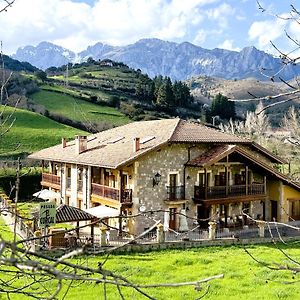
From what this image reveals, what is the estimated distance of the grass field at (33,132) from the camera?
4812 centimetres

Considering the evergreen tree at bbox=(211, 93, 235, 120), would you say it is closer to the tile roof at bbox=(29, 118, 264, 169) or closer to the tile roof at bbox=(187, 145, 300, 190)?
the tile roof at bbox=(29, 118, 264, 169)

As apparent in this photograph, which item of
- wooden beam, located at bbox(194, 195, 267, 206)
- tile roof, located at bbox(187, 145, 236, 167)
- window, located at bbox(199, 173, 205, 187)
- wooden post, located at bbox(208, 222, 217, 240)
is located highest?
tile roof, located at bbox(187, 145, 236, 167)

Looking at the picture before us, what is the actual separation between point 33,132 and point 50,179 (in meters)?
18.3

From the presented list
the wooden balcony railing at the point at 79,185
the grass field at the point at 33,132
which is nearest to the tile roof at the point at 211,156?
the wooden balcony railing at the point at 79,185

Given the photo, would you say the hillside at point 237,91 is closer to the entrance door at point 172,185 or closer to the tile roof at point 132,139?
the tile roof at point 132,139

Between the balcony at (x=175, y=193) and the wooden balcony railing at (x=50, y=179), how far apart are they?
35.0 feet

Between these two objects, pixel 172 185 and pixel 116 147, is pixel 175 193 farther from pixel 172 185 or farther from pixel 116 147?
pixel 116 147

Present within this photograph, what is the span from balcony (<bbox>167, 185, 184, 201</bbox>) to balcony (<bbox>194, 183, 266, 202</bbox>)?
81cm

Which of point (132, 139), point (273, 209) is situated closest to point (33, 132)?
point (132, 139)

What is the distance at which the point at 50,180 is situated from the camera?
112ft

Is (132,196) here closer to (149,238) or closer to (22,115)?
(149,238)

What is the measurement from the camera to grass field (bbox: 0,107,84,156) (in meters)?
48.1

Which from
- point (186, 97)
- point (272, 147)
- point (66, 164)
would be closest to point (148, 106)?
point (186, 97)

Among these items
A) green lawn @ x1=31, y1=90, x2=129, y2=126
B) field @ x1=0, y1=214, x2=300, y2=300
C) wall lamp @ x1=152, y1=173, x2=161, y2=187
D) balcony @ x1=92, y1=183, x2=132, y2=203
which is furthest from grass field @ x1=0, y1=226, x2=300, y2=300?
green lawn @ x1=31, y1=90, x2=129, y2=126
